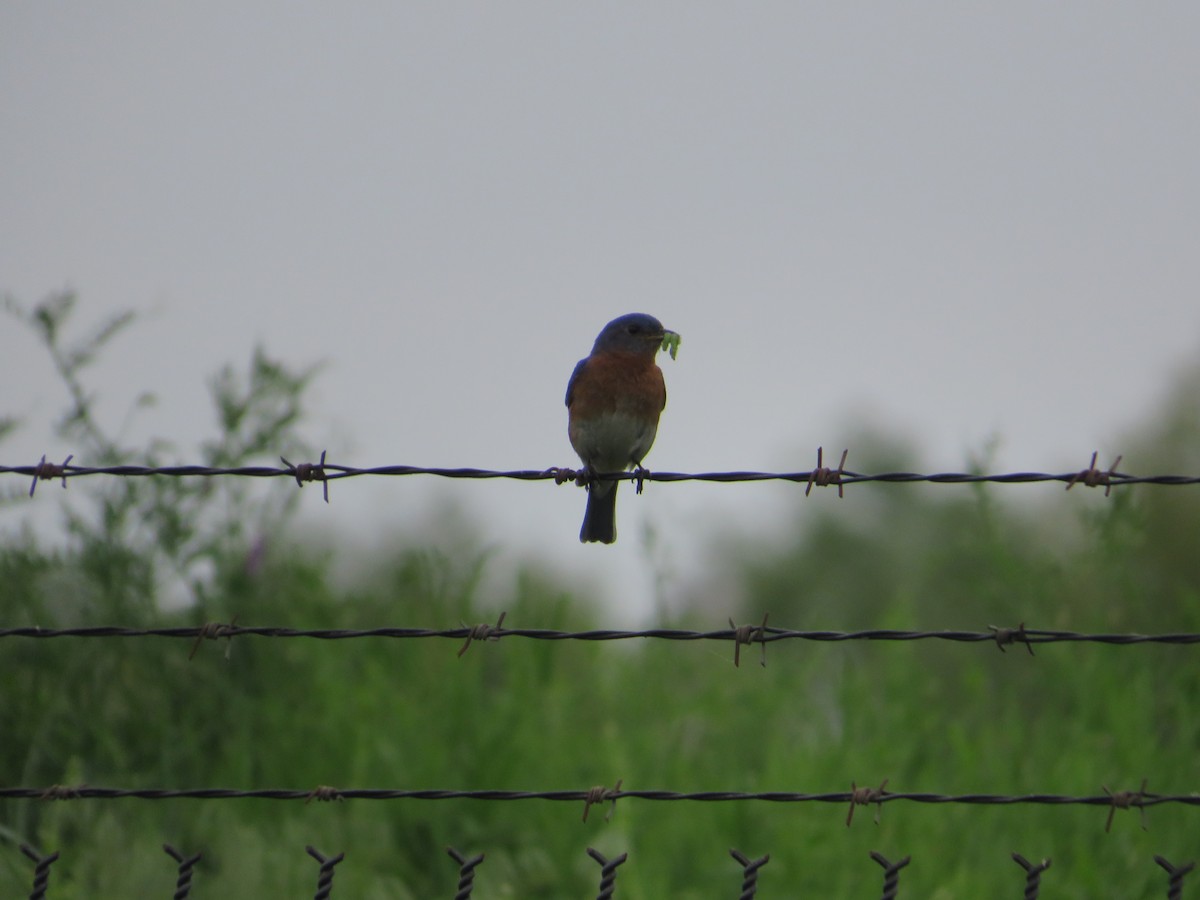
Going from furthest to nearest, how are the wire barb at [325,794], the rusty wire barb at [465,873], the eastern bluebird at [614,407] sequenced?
the eastern bluebird at [614,407]
the wire barb at [325,794]
the rusty wire barb at [465,873]

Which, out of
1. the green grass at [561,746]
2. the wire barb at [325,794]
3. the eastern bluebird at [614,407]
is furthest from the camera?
the green grass at [561,746]

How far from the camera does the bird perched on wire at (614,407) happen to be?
18.0 ft

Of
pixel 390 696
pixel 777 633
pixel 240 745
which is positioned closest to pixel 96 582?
pixel 240 745

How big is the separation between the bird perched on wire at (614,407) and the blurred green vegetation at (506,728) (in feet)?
4.69

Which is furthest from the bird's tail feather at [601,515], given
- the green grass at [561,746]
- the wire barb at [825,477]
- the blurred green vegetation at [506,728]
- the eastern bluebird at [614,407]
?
the wire barb at [825,477]

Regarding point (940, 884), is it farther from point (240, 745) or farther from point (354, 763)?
point (240, 745)

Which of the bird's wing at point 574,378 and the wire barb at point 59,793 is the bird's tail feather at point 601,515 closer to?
the bird's wing at point 574,378

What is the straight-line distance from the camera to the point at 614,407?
549 cm

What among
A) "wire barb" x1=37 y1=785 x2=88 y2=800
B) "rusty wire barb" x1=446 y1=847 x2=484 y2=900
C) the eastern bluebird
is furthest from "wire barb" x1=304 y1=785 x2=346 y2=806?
the eastern bluebird

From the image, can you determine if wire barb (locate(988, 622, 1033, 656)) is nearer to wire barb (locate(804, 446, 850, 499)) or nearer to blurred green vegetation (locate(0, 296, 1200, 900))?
wire barb (locate(804, 446, 850, 499))

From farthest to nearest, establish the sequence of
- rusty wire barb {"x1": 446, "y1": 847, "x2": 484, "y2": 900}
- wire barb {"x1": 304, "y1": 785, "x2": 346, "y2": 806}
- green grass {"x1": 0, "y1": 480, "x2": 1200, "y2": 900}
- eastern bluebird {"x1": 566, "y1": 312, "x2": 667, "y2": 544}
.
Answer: green grass {"x1": 0, "y1": 480, "x2": 1200, "y2": 900} → eastern bluebird {"x1": 566, "y1": 312, "x2": 667, "y2": 544} → wire barb {"x1": 304, "y1": 785, "x2": 346, "y2": 806} → rusty wire barb {"x1": 446, "y1": 847, "x2": 484, "y2": 900}

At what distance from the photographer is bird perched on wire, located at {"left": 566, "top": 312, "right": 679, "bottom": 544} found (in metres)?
5.50

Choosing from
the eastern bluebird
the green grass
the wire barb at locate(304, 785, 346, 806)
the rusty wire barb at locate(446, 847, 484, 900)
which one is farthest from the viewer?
the green grass

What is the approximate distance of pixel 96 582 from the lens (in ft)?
22.3
